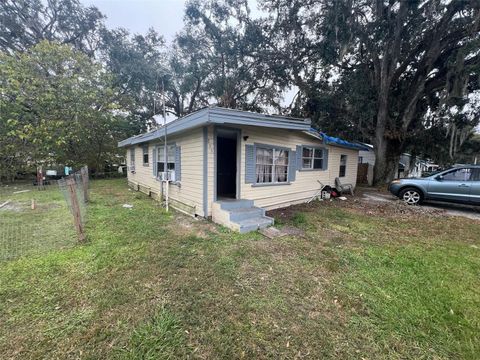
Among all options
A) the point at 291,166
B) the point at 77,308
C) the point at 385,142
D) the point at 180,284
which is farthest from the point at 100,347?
the point at 385,142

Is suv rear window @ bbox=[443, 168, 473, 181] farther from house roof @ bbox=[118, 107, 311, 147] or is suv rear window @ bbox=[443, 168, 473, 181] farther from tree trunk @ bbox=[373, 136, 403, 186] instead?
tree trunk @ bbox=[373, 136, 403, 186]

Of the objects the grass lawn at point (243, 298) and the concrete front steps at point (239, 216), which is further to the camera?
the concrete front steps at point (239, 216)

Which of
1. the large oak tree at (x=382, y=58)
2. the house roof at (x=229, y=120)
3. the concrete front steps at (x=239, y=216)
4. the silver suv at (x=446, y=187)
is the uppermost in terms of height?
the large oak tree at (x=382, y=58)

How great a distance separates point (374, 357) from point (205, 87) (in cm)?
1735

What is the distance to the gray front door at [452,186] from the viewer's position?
21.5 ft

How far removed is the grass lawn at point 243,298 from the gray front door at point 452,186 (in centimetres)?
305

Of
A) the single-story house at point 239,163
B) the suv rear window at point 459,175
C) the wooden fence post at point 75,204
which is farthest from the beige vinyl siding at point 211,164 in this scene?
the suv rear window at point 459,175

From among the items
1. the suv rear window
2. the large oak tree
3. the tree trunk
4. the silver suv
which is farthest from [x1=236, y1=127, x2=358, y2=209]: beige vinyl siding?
the large oak tree

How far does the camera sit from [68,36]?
17.4m

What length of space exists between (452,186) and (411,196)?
1.17m

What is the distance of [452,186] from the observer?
6742 mm

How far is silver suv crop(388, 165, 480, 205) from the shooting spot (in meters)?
6.43

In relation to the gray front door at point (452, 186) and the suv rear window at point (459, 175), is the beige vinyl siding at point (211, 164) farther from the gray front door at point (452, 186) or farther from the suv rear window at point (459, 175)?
the suv rear window at point (459, 175)

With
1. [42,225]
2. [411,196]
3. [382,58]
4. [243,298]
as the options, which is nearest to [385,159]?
[382,58]
